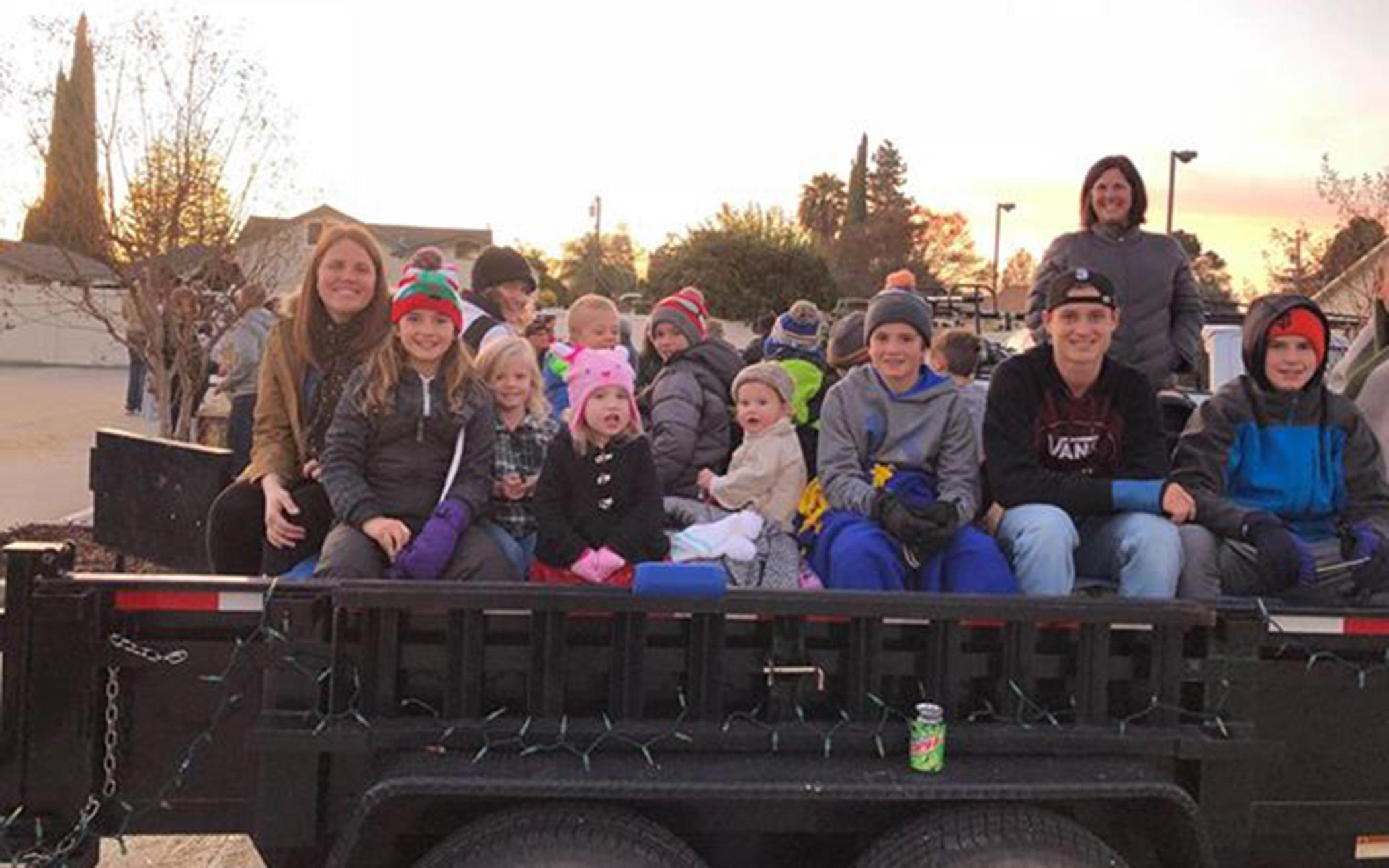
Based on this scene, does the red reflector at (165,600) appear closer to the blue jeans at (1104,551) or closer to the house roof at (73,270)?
the blue jeans at (1104,551)

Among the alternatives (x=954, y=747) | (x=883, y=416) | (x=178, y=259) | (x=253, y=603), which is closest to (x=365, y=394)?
(x=253, y=603)

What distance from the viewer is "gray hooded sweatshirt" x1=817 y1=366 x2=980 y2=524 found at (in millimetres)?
3818

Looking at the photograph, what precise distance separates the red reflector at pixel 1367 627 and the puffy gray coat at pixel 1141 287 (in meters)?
2.14

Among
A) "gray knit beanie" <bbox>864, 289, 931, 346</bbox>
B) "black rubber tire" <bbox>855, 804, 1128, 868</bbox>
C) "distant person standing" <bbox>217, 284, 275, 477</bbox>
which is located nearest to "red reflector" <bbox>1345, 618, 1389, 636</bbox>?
"black rubber tire" <bbox>855, 804, 1128, 868</bbox>

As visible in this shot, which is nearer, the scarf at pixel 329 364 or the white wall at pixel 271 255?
the scarf at pixel 329 364

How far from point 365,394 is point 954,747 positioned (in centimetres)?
196

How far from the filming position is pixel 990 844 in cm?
260

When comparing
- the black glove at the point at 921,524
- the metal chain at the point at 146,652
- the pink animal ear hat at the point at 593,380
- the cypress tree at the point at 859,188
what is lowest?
the metal chain at the point at 146,652

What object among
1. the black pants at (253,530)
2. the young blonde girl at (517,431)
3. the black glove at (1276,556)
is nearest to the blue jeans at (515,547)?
the young blonde girl at (517,431)

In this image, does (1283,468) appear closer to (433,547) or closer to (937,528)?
→ (937,528)

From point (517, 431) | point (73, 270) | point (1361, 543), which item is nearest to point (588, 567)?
point (517, 431)

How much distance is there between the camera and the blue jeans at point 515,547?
11.6 ft

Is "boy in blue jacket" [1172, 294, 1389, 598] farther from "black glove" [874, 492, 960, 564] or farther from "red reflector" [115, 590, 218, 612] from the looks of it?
"red reflector" [115, 590, 218, 612]

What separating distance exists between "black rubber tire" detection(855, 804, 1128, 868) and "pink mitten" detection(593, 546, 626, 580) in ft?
3.91
